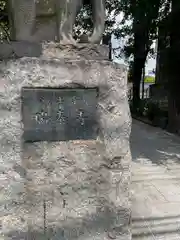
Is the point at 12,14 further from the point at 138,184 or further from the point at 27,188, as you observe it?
the point at 138,184

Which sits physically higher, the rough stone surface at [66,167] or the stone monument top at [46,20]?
the stone monument top at [46,20]

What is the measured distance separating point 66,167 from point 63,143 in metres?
0.21

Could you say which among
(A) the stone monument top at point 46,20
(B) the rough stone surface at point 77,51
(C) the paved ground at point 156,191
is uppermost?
(A) the stone monument top at point 46,20

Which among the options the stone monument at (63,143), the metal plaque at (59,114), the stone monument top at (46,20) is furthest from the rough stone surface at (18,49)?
the metal plaque at (59,114)

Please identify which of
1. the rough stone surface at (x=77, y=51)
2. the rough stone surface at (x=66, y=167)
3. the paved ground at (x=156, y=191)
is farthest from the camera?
the paved ground at (x=156, y=191)

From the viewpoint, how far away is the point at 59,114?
8.51 ft

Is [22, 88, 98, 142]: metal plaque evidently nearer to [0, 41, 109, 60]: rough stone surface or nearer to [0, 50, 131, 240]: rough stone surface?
[0, 50, 131, 240]: rough stone surface

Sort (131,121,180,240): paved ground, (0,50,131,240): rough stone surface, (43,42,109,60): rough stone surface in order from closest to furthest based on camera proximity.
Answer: (0,50,131,240): rough stone surface < (43,42,109,60): rough stone surface < (131,121,180,240): paved ground

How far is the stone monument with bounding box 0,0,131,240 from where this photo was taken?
250cm

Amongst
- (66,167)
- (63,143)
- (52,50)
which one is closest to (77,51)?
(52,50)

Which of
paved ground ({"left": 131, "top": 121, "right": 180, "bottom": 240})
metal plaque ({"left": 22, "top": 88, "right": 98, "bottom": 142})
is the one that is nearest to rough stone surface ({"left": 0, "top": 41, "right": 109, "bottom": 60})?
metal plaque ({"left": 22, "top": 88, "right": 98, "bottom": 142})

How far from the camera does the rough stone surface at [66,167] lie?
2.49 metres

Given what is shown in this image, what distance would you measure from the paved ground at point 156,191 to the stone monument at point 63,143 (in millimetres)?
491

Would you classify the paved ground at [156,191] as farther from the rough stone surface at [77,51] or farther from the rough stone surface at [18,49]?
the rough stone surface at [18,49]
